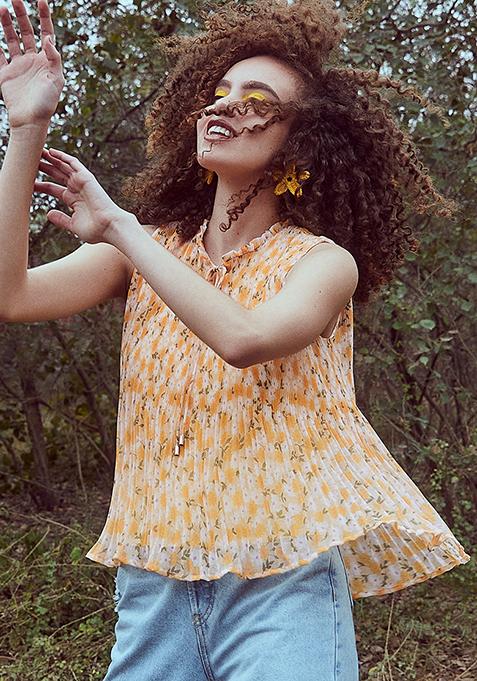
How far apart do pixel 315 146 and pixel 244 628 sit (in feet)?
2.86

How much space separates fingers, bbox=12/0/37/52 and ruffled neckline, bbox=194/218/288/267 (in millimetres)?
456

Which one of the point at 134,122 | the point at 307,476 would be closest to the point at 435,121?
the point at 134,122

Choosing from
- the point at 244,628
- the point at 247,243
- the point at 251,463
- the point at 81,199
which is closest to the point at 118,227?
the point at 81,199

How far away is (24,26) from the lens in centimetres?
165

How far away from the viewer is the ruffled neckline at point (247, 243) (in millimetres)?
1847

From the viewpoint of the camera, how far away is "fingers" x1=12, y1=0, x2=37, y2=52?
1609mm

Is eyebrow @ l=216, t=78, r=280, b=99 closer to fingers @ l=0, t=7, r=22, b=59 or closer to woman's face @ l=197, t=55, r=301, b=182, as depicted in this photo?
woman's face @ l=197, t=55, r=301, b=182

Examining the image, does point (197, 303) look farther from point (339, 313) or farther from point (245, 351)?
point (339, 313)

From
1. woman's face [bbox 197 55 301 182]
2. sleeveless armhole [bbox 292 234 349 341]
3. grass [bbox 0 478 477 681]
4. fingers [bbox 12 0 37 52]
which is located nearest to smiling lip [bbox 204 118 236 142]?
woman's face [bbox 197 55 301 182]

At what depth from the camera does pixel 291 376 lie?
1730 millimetres

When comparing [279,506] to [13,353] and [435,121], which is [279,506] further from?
[13,353]

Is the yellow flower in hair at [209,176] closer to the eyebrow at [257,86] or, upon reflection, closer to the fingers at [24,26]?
the eyebrow at [257,86]

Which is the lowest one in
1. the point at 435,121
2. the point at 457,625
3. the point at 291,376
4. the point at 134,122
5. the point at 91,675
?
the point at 457,625

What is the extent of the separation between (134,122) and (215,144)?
8.77 ft
